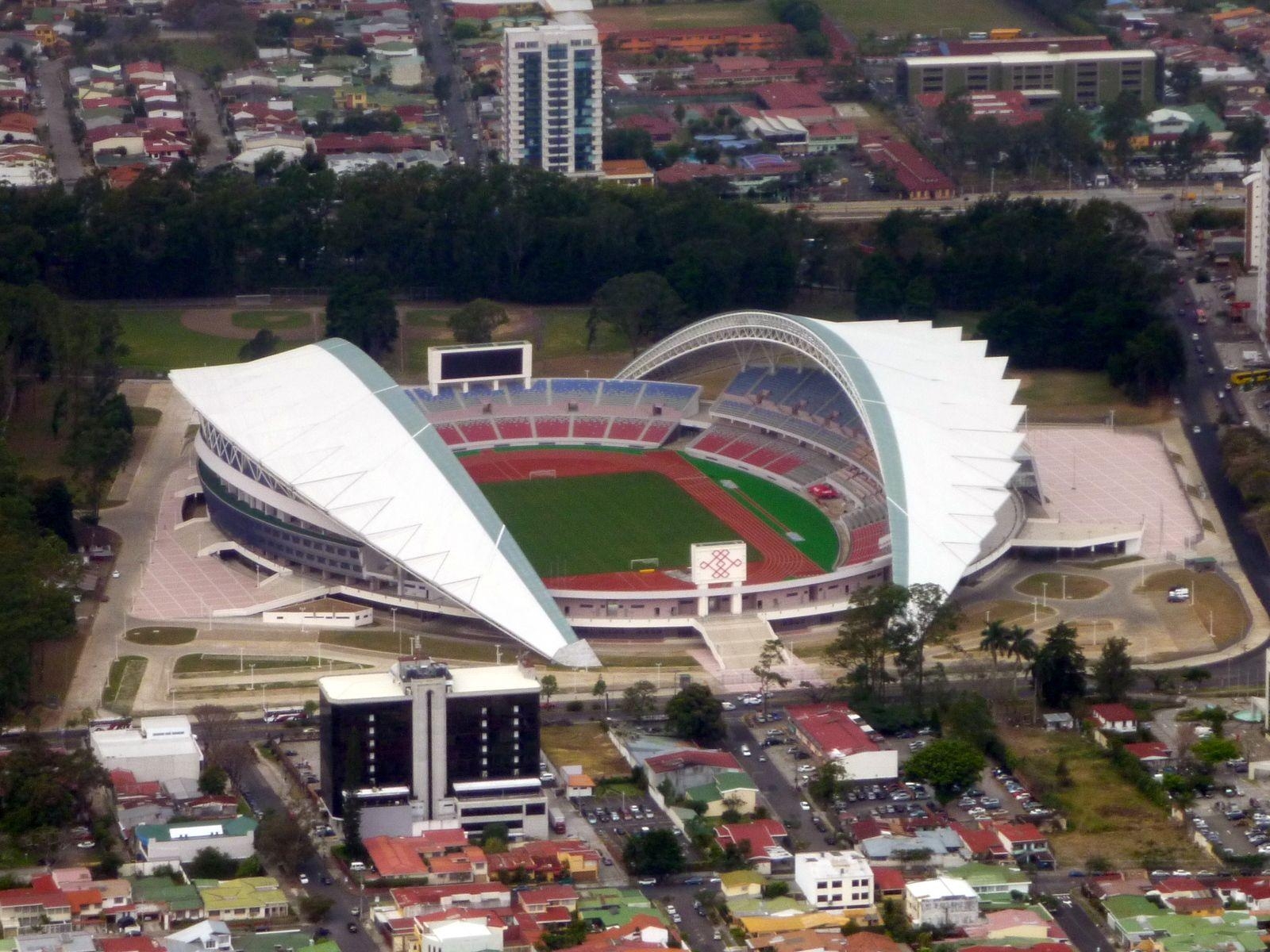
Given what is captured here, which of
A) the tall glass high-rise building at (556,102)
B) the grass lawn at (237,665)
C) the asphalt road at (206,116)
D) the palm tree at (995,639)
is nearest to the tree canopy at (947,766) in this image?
the palm tree at (995,639)

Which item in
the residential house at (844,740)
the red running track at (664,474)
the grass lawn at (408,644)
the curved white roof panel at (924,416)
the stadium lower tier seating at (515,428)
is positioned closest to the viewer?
the residential house at (844,740)

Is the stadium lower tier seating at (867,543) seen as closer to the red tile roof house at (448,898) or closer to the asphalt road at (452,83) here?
the red tile roof house at (448,898)

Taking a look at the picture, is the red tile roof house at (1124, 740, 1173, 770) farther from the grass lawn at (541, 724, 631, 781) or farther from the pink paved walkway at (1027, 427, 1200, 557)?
the pink paved walkway at (1027, 427, 1200, 557)

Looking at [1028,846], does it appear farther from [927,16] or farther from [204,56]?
[927,16]

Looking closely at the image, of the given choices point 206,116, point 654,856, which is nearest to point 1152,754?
point 654,856

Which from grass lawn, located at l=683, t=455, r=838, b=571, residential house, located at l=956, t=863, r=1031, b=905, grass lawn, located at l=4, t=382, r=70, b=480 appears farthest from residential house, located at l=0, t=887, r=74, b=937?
grass lawn, located at l=4, t=382, r=70, b=480
